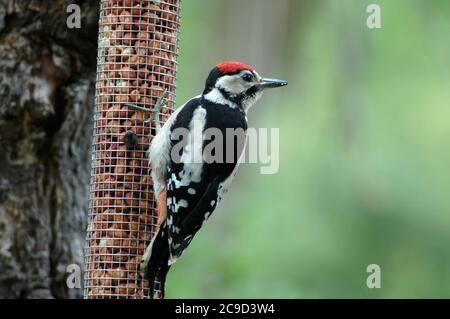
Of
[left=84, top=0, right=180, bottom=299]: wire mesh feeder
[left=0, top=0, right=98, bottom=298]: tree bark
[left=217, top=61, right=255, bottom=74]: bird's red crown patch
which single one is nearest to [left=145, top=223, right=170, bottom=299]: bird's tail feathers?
[left=84, top=0, right=180, bottom=299]: wire mesh feeder

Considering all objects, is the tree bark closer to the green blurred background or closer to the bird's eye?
the bird's eye

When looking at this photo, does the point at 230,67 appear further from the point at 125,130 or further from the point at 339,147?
the point at 339,147

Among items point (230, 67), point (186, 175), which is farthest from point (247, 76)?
point (186, 175)

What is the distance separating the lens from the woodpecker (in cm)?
522

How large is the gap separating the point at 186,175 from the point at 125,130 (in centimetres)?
51

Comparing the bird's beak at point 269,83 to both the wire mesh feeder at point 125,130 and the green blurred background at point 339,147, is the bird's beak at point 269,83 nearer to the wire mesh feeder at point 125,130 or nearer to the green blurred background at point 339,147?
the wire mesh feeder at point 125,130

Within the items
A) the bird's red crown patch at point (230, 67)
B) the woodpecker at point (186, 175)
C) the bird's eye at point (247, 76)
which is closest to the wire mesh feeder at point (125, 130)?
the woodpecker at point (186, 175)

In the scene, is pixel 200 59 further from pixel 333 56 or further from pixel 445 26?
pixel 445 26

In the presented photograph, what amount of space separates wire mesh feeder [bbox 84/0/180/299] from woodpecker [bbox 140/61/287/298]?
0.43 feet

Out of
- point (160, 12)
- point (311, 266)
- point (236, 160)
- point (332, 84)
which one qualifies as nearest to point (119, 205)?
point (236, 160)

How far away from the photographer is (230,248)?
30.0 feet

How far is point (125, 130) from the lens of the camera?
18.2 ft

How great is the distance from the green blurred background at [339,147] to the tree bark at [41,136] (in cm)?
306

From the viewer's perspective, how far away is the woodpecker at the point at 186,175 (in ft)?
17.1
